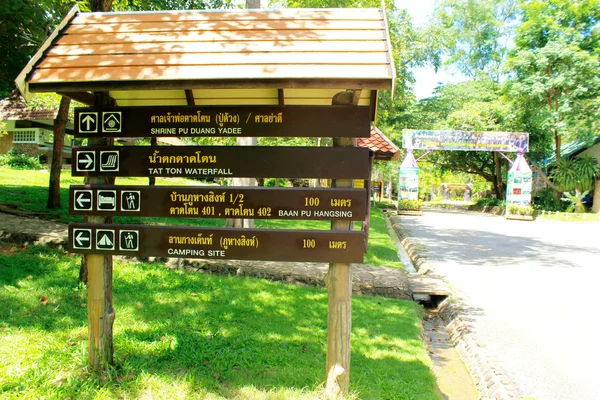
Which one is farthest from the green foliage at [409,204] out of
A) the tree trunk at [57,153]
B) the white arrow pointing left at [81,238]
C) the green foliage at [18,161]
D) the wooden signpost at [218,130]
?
the white arrow pointing left at [81,238]

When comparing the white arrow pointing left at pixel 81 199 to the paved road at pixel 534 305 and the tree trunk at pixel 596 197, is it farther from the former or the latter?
the tree trunk at pixel 596 197

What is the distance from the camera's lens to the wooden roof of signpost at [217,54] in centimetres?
321

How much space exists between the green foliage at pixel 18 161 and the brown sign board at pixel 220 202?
78.8 ft

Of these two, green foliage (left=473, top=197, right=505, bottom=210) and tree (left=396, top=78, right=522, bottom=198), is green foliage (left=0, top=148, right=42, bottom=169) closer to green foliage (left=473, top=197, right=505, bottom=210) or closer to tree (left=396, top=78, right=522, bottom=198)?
tree (left=396, top=78, right=522, bottom=198)

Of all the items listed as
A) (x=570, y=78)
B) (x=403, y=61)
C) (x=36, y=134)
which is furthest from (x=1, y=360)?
(x=570, y=78)

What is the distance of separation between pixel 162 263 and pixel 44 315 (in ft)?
8.01

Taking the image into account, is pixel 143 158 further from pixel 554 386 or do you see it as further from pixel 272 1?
pixel 272 1

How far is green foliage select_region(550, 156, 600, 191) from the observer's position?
26.0m

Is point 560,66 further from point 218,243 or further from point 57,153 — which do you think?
point 218,243

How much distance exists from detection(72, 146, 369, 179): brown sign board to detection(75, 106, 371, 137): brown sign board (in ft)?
0.43

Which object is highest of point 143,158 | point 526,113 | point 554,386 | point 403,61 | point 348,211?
point 403,61


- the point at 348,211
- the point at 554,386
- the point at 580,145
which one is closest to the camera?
the point at 348,211

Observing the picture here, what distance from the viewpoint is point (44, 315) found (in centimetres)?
471

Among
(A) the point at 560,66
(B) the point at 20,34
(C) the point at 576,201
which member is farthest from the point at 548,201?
(B) the point at 20,34
